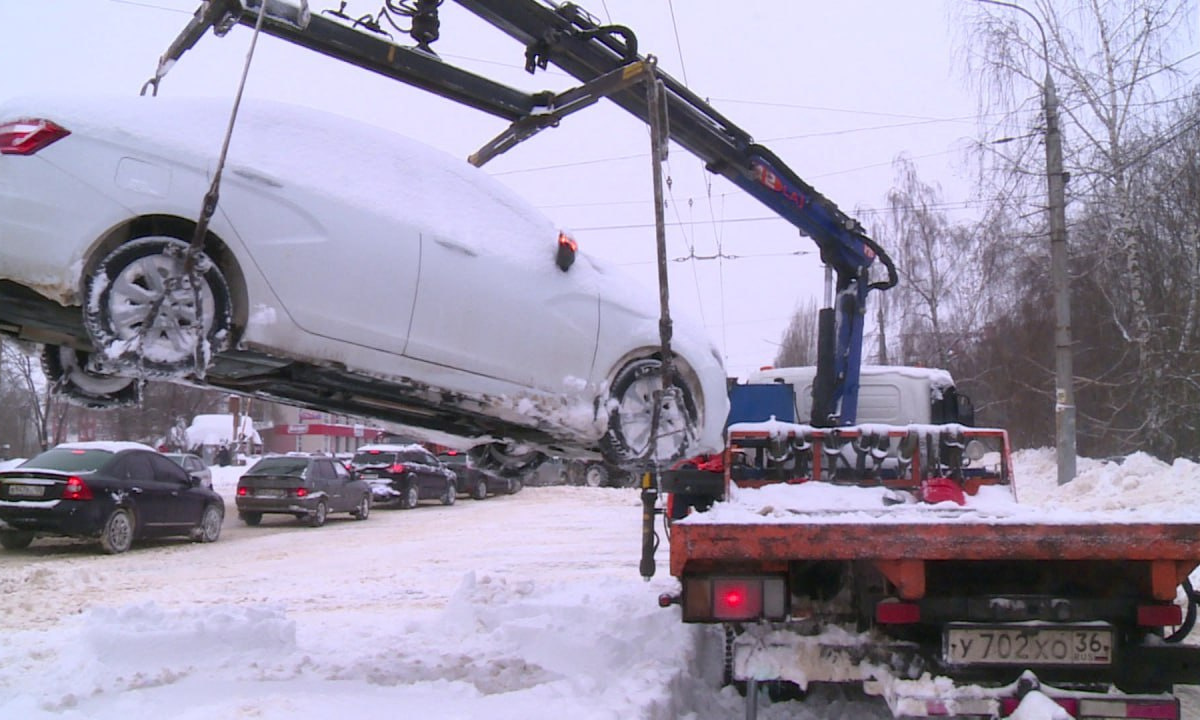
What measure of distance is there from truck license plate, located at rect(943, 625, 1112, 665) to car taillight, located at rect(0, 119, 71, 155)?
429 cm

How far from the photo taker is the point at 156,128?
4.23 metres

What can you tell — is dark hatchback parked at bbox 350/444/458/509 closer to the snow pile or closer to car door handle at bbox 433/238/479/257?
car door handle at bbox 433/238/479/257

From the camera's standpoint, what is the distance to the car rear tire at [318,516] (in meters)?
16.3

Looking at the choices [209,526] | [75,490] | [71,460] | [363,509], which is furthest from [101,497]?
[363,509]

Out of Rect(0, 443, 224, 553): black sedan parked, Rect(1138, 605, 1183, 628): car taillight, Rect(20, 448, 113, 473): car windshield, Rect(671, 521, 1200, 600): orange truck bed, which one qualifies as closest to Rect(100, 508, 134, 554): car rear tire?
Rect(0, 443, 224, 553): black sedan parked

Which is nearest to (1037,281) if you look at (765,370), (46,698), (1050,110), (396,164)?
(1050,110)

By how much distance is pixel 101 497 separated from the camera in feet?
36.9

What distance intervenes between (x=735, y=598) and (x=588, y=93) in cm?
365

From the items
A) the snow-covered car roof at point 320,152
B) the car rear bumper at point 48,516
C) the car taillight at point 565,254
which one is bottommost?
the car rear bumper at point 48,516

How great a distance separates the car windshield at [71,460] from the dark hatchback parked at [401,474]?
29.0 ft

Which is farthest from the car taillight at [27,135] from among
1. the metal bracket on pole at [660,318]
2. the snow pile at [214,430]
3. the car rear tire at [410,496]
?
the snow pile at [214,430]

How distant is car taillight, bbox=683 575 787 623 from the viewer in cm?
357

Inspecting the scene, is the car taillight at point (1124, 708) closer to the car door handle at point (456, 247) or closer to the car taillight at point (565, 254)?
the car taillight at point (565, 254)

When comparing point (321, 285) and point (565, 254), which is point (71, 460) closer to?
point (321, 285)
